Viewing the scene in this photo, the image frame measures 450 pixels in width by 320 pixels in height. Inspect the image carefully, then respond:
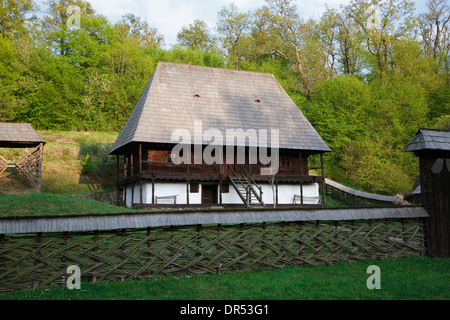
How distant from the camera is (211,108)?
22500 millimetres

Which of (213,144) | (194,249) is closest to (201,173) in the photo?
(213,144)

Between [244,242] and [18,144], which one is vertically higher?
[18,144]

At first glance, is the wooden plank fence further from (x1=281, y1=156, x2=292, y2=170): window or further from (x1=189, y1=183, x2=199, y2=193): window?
(x1=189, y1=183, x2=199, y2=193): window

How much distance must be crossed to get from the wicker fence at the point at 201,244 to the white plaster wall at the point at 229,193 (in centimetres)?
1199

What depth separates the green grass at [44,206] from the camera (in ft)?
43.8

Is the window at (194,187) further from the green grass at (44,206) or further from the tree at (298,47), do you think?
the tree at (298,47)

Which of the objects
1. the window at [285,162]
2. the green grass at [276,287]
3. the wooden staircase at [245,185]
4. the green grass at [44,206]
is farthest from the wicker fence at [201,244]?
the window at [285,162]

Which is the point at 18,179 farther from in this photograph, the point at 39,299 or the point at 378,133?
the point at 378,133

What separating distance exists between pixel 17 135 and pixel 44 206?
315 inches

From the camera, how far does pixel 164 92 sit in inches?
874

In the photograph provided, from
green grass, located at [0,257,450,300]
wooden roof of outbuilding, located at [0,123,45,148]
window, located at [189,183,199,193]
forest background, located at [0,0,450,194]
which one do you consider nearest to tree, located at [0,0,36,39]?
forest background, located at [0,0,450,194]
